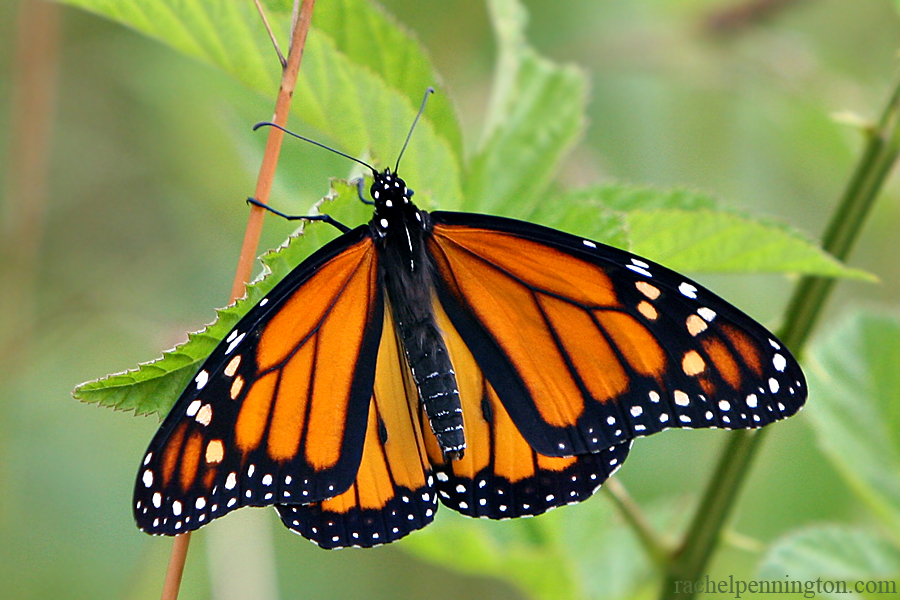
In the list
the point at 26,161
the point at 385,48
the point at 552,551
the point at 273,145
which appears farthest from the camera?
the point at 26,161

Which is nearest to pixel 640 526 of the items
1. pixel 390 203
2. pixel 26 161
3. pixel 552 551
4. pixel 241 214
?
pixel 552 551

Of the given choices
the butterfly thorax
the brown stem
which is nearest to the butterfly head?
the butterfly thorax

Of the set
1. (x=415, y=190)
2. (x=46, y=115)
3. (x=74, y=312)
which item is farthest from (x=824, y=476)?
(x=46, y=115)

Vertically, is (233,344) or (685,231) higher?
(685,231)

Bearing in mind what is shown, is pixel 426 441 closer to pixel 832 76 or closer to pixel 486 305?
pixel 486 305

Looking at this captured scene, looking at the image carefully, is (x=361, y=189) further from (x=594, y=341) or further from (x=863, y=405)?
(x=863, y=405)

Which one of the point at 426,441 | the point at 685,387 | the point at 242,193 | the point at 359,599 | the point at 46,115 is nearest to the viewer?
the point at 685,387

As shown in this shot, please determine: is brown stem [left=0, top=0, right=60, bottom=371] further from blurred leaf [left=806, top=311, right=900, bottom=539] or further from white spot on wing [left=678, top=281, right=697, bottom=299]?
blurred leaf [left=806, top=311, right=900, bottom=539]
